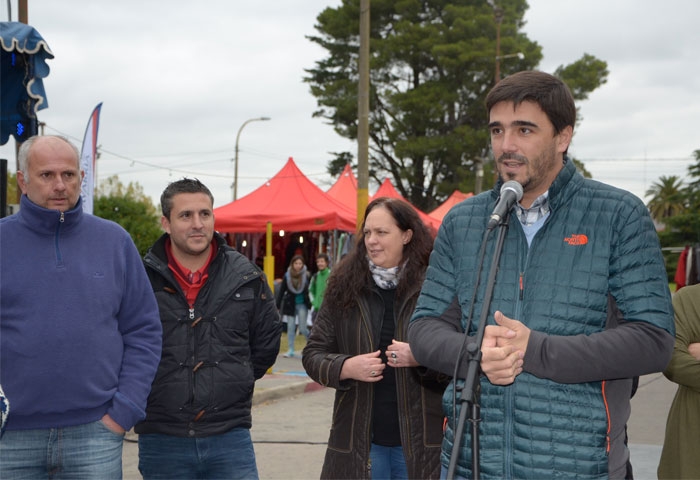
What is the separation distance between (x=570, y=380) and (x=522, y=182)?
658 mm

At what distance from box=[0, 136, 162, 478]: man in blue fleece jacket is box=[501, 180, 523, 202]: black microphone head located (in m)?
1.89

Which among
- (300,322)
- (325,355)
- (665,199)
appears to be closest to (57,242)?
(325,355)

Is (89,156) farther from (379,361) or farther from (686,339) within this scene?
(686,339)

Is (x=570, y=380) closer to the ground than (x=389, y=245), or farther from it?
closer to the ground

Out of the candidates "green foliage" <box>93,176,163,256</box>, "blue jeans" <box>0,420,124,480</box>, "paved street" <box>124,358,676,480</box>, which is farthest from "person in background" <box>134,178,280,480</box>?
"green foliage" <box>93,176,163,256</box>

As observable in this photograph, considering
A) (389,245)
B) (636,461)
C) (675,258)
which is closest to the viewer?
(389,245)

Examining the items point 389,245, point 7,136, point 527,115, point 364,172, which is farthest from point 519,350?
point 364,172

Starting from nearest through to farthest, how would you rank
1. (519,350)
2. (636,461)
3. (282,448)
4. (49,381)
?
1. (519,350)
2. (49,381)
3. (636,461)
4. (282,448)

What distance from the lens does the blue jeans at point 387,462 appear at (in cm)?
401

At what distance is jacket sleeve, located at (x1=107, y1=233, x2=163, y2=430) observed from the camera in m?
3.55

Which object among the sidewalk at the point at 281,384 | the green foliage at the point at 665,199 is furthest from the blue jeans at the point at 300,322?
the green foliage at the point at 665,199

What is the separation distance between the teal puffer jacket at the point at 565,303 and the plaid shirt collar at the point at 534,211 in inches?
1.0

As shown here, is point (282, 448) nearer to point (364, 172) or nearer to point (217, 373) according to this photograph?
point (217, 373)

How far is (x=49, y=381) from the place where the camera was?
10.9ft
